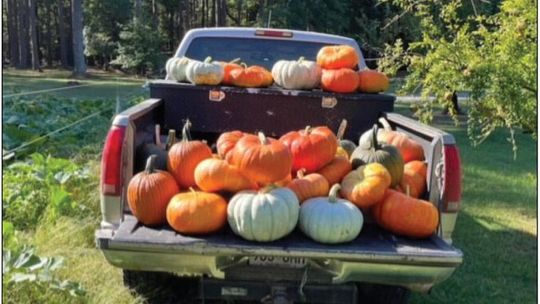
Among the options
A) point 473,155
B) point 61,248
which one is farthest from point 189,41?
point 473,155

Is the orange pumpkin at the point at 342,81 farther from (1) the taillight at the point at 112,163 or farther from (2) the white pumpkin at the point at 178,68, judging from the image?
(1) the taillight at the point at 112,163

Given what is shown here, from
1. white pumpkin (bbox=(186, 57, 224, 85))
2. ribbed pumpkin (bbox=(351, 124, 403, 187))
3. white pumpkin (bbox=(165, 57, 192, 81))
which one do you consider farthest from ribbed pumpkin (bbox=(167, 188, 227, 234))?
white pumpkin (bbox=(165, 57, 192, 81))

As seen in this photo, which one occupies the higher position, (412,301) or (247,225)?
(247,225)

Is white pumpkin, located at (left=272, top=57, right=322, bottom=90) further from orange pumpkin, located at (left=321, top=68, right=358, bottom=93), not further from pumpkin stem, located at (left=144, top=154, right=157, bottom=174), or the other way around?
pumpkin stem, located at (left=144, top=154, right=157, bottom=174)

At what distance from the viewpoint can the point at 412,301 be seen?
477 cm

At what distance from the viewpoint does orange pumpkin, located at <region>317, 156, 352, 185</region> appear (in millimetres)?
3934

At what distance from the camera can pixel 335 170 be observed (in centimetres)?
396

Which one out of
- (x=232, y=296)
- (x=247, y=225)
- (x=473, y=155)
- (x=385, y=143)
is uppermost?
(x=385, y=143)

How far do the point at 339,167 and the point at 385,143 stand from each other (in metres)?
0.48

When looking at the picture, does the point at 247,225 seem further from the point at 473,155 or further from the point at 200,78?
the point at 473,155

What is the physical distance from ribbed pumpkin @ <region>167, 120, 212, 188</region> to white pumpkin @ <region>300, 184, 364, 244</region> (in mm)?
695

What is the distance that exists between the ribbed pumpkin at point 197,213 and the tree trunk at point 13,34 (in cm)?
5445

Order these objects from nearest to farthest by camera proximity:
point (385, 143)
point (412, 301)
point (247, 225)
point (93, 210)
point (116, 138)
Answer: point (247, 225)
point (116, 138)
point (385, 143)
point (412, 301)
point (93, 210)

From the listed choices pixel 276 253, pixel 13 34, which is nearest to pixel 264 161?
pixel 276 253
